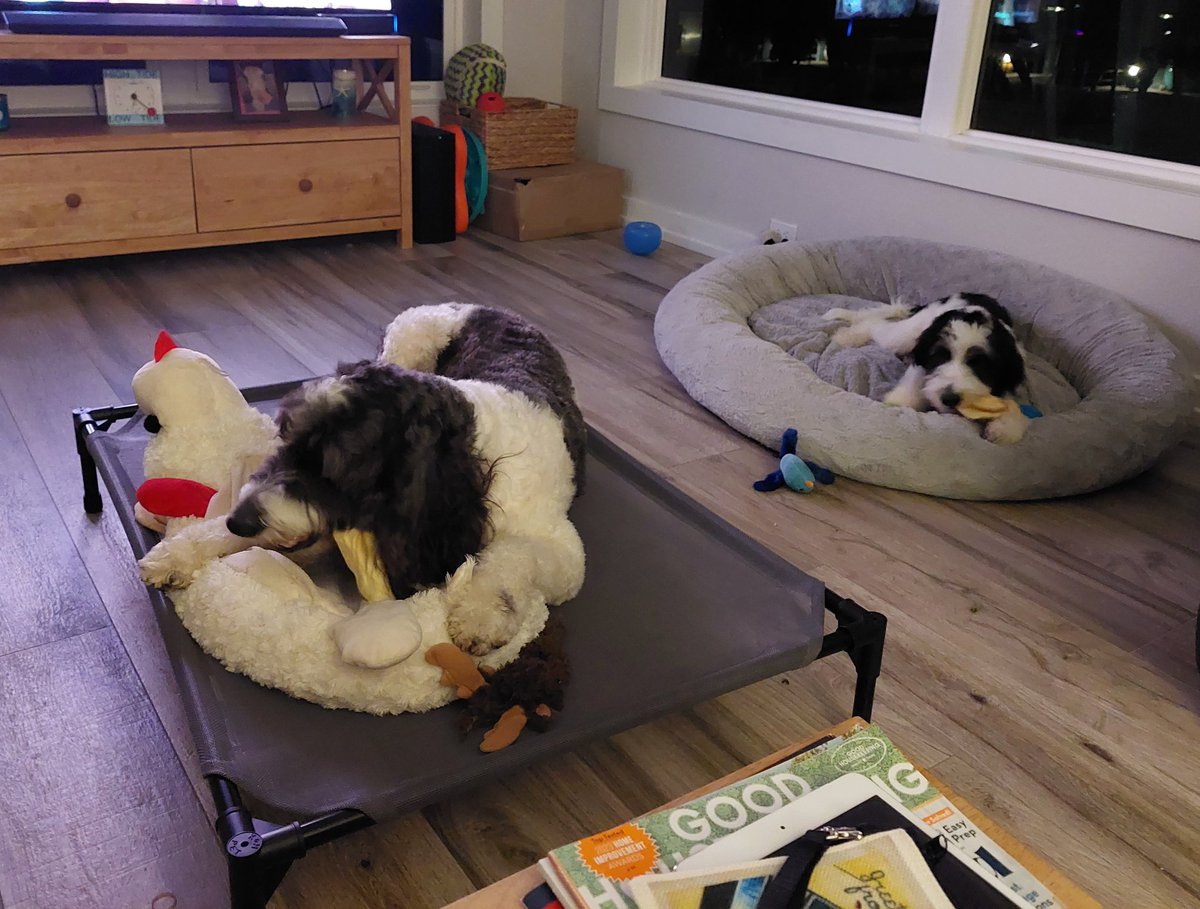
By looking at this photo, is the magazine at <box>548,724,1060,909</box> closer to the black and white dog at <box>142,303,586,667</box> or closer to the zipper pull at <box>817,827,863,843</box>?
the zipper pull at <box>817,827,863,843</box>

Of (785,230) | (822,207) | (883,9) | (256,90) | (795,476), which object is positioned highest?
(883,9)

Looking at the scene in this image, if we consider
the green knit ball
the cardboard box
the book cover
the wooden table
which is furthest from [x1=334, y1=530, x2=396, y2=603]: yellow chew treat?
the green knit ball

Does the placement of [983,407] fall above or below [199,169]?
below

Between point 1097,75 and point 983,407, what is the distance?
4.42 feet

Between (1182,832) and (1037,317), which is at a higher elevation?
(1037,317)

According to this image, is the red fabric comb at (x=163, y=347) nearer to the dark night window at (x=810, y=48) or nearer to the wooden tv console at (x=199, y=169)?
→ the wooden tv console at (x=199, y=169)

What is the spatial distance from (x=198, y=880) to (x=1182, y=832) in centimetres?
133

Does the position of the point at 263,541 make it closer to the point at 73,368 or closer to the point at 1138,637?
the point at 1138,637

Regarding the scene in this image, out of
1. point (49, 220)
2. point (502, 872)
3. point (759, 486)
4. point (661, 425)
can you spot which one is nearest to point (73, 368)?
point (49, 220)

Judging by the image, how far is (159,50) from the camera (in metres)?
3.30

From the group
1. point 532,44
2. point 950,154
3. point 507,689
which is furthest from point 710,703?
point 532,44

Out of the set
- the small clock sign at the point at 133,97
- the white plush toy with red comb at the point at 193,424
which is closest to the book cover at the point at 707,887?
the white plush toy with red comb at the point at 193,424

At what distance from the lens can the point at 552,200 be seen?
425 cm

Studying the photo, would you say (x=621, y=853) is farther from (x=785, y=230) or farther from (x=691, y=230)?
(x=691, y=230)
